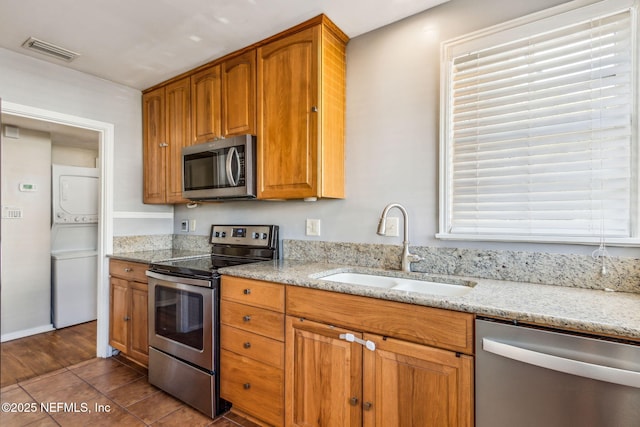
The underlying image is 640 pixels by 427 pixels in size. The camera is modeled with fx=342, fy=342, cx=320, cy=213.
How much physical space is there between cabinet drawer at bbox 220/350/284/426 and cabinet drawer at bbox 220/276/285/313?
310 mm

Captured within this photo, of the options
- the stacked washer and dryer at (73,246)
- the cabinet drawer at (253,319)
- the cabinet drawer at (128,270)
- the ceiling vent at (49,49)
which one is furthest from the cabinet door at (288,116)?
the stacked washer and dryer at (73,246)

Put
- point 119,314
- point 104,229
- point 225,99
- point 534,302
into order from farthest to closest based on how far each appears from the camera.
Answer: point 104,229 < point 119,314 < point 225,99 < point 534,302

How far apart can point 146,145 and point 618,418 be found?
3.38 meters

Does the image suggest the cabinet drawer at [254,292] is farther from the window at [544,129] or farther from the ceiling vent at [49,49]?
the ceiling vent at [49,49]

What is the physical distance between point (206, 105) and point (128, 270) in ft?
4.52

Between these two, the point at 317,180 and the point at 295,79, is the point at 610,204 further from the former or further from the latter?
the point at 295,79

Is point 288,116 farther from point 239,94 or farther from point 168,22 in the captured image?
point 168,22

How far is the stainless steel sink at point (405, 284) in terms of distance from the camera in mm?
1697

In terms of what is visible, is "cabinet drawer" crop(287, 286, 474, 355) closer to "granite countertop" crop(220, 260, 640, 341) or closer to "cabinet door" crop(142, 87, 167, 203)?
"granite countertop" crop(220, 260, 640, 341)

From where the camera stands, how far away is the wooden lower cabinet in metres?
2.48

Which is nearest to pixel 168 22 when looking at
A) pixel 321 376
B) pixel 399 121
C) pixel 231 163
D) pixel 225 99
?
pixel 225 99

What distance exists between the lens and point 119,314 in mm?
2705

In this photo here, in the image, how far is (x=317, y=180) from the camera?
6.45ft

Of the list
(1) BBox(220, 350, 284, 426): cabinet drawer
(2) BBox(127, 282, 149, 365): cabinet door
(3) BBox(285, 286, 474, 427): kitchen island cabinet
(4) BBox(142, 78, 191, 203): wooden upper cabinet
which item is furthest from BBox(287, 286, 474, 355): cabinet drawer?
(4) BBox(142, 78, 191, 203): wooden upper cabinet
